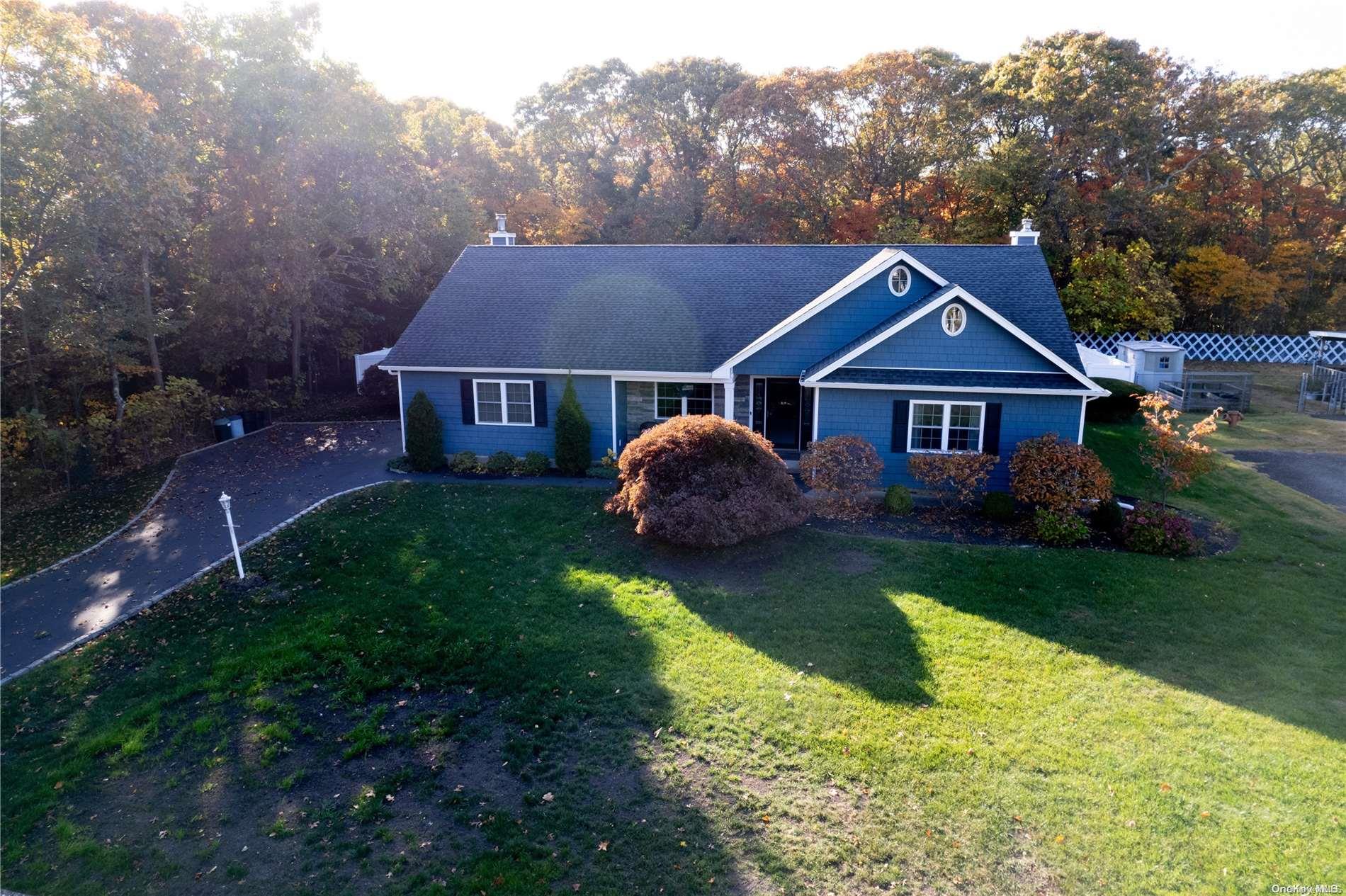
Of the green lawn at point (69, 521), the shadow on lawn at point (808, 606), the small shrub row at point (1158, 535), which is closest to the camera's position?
the shadow on lawn at point (808, 606)

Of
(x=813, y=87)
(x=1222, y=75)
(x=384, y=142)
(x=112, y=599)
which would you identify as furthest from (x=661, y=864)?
(x=1222, y=75)

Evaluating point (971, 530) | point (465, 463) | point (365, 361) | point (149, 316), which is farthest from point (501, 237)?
point (971, 530)

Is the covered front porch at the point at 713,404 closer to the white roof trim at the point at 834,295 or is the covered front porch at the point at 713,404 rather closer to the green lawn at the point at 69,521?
the white roof trim at the point at 834,295

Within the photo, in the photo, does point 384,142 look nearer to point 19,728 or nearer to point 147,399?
point 147,399

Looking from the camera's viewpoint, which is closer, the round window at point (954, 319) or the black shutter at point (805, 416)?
the round window at point (954, 319)

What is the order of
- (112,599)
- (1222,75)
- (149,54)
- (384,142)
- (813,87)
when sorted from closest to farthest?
(112,599), (149,54), (384,142), (1222,75), (813,87)

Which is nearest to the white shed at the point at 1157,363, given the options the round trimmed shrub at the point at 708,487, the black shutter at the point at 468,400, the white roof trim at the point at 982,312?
the white roof trim at the point at 982,312
